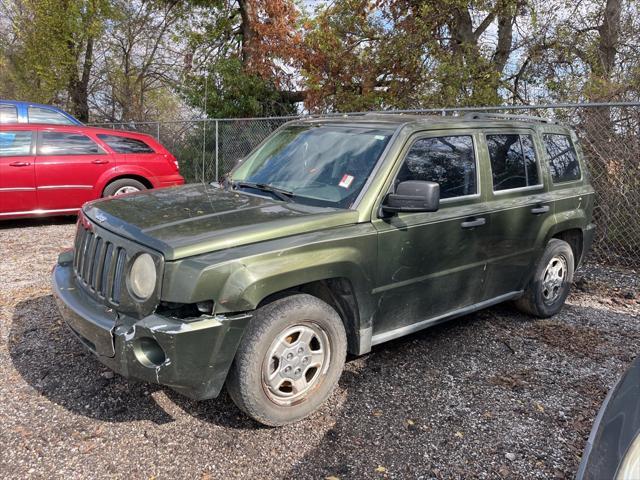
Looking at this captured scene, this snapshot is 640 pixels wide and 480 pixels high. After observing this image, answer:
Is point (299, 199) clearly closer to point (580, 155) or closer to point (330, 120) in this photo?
point (330, 120)

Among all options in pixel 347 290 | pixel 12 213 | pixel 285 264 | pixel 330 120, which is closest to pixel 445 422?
pixel 347 290

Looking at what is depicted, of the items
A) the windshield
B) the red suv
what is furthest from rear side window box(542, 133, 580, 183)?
the red suv

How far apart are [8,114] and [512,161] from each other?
814 centimetres

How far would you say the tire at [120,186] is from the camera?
27.4ft

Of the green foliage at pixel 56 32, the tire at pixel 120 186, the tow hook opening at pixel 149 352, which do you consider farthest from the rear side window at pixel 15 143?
the green foliage at pixel 56 32

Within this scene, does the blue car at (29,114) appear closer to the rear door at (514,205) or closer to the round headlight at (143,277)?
the round headlight at (143,277)

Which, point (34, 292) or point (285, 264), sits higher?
point (285, 264)

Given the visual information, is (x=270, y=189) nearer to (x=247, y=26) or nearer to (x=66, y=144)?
(x=66, y=144)

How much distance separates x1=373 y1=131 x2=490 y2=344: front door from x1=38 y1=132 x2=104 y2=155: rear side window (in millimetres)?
6491

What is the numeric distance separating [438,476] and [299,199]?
1.88 metres

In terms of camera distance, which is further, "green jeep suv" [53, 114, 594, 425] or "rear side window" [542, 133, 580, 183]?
"rear side window" [542, 133, 580, 183]

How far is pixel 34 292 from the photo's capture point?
516 centimetres

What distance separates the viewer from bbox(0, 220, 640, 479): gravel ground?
2.73m

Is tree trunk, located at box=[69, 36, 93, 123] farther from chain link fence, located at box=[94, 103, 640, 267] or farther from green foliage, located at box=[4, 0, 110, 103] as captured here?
chain link fence, located at box=[94, 103, 640, 267]
